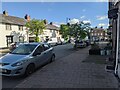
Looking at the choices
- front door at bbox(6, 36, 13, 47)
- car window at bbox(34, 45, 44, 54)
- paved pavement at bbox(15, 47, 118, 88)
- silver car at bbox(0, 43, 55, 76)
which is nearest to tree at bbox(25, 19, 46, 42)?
front door at bbox(6, 36, 13, 47)

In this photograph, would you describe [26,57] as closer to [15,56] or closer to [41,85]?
[15,56]

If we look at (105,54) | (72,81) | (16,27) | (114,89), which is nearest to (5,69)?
(72,81)

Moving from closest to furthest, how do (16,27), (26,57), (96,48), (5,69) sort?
(5,69), (26,57), (96,48), (16,27)

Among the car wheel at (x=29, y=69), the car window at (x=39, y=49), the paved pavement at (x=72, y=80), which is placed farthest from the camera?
the car window at (x=39, y=49)

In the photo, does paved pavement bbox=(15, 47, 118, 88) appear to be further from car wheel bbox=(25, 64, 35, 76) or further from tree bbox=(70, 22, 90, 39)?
tree bbox=(70, 22, 90, 39)

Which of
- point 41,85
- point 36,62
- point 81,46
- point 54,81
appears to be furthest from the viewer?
point 81,46

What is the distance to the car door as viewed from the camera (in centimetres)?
946

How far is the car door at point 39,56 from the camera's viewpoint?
9463mm

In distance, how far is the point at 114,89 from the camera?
249 inches

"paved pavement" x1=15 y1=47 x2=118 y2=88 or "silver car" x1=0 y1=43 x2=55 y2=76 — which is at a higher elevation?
"silver car" x1=0 y1=43 x2=55 y2=76

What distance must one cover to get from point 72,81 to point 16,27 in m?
32.8

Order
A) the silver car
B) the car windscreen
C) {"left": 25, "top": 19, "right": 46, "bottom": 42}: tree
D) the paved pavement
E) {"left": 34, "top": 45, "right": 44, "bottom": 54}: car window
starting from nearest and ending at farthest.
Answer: the paved pavement, the silver car, the car windscreen, {"left": 34, "top": 45, "right": 44, "bottom": 54}: car window, {"left": 25, "top": 19, "right": 46, "bottom": 42}: tree

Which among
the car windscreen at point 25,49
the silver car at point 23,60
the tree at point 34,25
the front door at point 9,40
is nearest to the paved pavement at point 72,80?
the silver car at point 23,60

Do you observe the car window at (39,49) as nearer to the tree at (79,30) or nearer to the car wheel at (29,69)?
the car wheel at (29,69)
